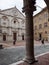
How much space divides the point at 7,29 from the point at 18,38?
389 centimetres

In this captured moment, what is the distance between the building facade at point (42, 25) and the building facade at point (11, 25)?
506 centimetres

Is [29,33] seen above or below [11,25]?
below

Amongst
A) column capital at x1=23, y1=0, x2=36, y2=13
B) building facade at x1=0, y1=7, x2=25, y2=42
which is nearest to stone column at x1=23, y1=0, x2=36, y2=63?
column capital at x1=23, y1=0, x2=36, y2=13

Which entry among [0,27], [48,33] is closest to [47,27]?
[48,33]

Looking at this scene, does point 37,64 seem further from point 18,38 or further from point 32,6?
point 18,38

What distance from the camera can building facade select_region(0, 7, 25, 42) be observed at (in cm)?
3241

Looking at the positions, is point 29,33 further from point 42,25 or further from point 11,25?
point 42,25

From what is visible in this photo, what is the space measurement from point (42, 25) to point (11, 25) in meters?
8.50

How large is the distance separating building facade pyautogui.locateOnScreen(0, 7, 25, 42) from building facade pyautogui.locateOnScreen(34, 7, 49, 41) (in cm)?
506

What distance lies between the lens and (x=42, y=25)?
37250 millimetres

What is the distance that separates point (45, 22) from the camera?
117ft

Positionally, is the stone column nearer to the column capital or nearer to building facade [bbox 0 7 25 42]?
the column capital

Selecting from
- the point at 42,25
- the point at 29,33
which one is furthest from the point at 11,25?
the point at 29,33

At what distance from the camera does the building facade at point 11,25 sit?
106 feet
